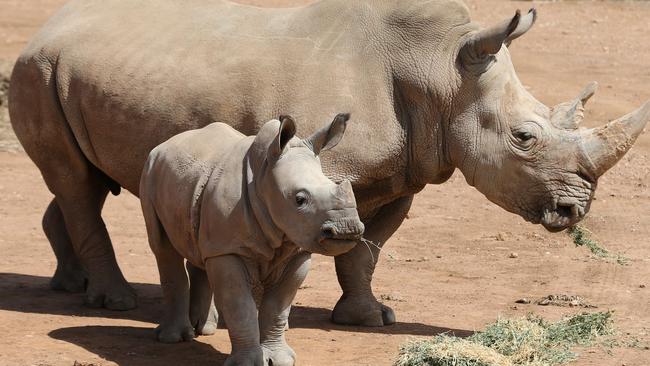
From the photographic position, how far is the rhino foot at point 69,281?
35.3 ft

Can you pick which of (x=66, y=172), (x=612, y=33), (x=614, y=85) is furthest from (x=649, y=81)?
(x=66, y=172)

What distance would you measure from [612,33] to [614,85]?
11.3ft

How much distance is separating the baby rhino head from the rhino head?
1.49 m

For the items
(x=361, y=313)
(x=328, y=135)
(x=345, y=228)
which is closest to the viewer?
(x=345, y=228)

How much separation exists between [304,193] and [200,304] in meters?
1.90

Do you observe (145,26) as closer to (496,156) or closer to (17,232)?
(496,156)

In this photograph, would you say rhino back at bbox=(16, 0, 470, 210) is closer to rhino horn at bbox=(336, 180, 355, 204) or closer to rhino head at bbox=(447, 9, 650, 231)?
rhino head at bbox=(447, 9, 650, 231)

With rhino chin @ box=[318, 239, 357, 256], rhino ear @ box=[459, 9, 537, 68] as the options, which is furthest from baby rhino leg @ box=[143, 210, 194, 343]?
rhino ear @ box=[459, 9, 537, 68]

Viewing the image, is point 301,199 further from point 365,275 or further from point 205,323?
point 365,275

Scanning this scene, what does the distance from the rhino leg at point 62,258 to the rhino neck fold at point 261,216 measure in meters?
3.14

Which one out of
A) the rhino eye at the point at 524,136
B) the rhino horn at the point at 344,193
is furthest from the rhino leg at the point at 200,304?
the rhino eye at the point at 524,136

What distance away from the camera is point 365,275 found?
10.1 meters

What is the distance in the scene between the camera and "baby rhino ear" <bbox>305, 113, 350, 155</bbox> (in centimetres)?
811

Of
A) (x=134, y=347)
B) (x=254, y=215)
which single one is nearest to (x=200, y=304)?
(x=134, y=347)
